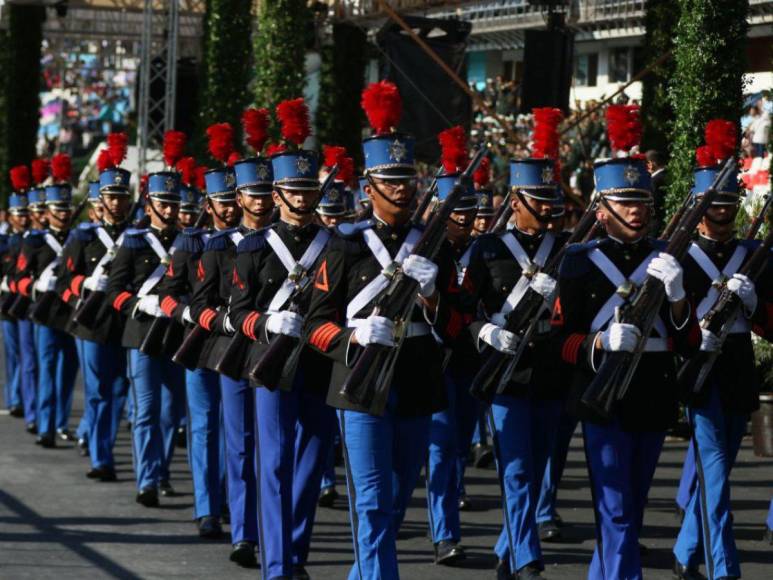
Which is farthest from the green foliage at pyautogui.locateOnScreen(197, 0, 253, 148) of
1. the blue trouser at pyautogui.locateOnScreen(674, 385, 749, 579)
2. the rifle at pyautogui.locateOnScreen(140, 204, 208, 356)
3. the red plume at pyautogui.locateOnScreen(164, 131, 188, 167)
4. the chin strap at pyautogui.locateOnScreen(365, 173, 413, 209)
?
the chin strap at pyautogui.locateOnScreen(365, 173, 413, 209)

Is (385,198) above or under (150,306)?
above

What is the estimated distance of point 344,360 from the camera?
7.59 meters

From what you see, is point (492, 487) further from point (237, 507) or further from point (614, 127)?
point (614, 127)

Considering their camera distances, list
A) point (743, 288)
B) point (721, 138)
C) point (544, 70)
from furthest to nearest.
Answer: point (544, 70) → point (721, 138) → point (743, 288)

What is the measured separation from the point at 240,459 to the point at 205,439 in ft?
2.53

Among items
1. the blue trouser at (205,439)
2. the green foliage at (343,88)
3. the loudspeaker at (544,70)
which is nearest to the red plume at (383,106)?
the blue trouser at (205,439)

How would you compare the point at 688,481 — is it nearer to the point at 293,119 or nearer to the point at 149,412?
the point at 293,119

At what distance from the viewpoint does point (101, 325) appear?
41.6 ft

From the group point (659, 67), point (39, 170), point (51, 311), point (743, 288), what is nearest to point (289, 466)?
point (743, 288)

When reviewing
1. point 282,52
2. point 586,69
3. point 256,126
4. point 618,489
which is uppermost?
point 586,69

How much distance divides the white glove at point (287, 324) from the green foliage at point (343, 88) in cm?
1378

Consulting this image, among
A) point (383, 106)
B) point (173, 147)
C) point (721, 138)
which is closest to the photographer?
point (383, 106)

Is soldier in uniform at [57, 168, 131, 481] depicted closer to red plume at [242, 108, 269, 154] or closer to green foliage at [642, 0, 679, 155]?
red plume at [242, 108, 269, 154]

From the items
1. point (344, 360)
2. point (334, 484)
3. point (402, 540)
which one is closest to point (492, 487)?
point (334, 484)
